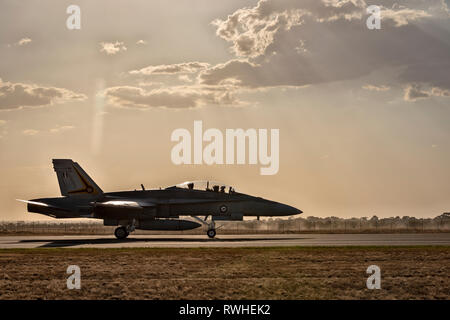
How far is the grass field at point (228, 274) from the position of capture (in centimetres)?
1328

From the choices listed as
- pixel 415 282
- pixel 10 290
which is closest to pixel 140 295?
pixel 10 290

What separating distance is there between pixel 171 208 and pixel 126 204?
3.10 m

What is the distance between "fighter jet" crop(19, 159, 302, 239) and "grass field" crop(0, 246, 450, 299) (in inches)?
440

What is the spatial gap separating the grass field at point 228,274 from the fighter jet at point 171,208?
36.6ft

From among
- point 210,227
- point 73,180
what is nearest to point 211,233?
point 210,227

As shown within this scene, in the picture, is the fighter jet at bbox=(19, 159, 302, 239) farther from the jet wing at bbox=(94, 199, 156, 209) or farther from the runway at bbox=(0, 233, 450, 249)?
the runway at bbox=(0, 233, 450, 249)

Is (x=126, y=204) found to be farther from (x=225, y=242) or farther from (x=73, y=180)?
(x=225, y=242)

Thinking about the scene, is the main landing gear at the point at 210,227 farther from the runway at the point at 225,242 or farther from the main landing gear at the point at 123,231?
the main landing gear at the point at 123,231

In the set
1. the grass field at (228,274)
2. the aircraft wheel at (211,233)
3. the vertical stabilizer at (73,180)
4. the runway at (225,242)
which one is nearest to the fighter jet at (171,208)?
the aircraft wheel at (211,233)

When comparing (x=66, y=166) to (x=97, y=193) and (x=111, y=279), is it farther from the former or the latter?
(x=111, y=279)

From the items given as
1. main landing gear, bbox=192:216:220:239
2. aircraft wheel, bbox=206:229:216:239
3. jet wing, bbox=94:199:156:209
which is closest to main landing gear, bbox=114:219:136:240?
jet wing, bbox=94:199:156:209

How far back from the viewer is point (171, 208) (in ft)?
119
